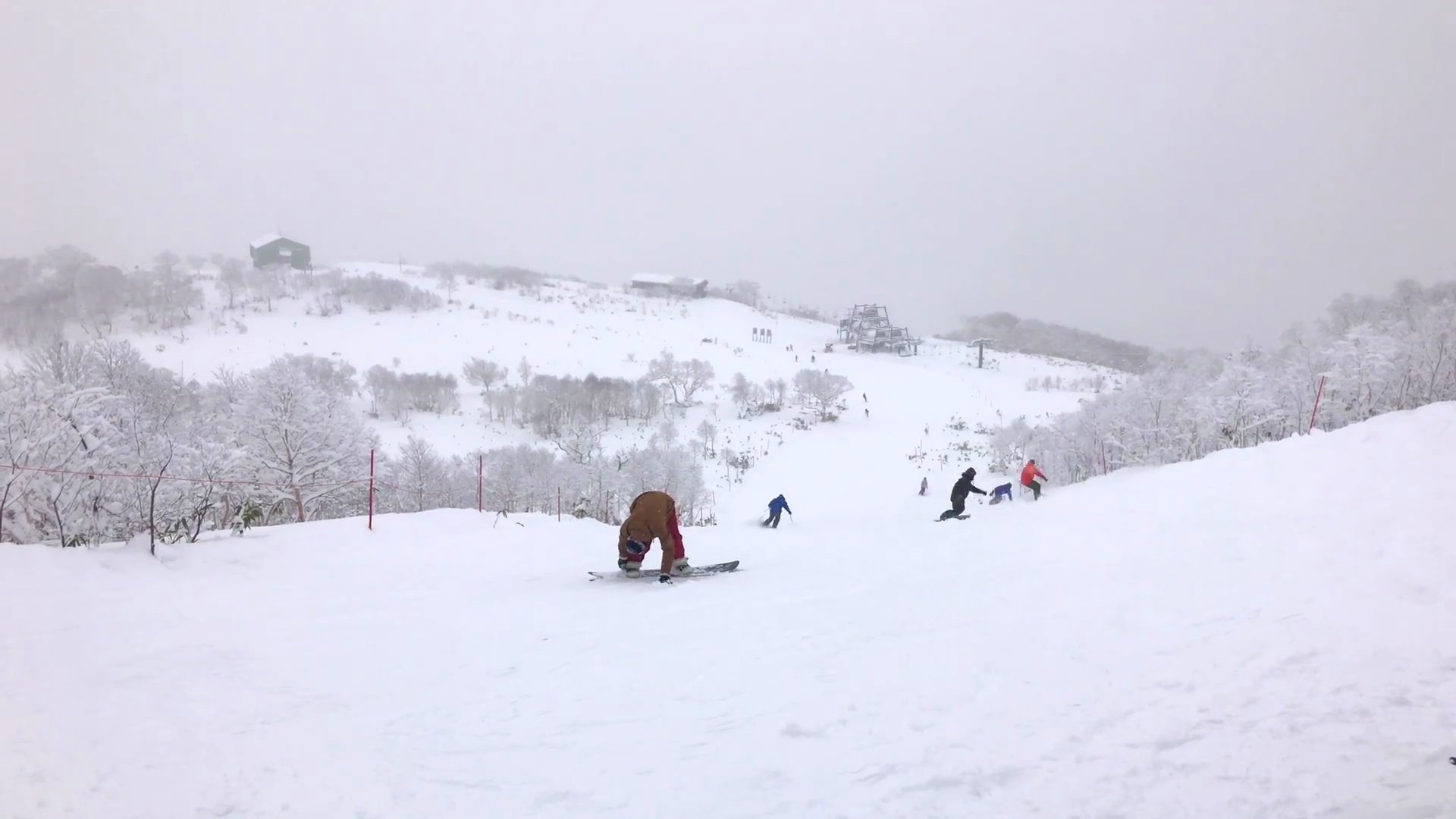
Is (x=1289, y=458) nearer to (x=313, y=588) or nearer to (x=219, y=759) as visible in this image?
(x=219, y=759)

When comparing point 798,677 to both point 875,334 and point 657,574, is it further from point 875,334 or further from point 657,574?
point 875,334

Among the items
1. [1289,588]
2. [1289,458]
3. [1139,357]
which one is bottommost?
[1289,588]

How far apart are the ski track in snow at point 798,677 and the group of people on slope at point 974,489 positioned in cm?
523

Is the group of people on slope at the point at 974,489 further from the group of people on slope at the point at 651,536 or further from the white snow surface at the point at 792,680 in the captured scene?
the group of people on slope at the point at 651,536

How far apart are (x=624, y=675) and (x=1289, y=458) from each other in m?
10.3

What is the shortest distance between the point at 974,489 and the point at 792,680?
1118 centimetres

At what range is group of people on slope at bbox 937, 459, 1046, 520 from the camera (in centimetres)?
1398

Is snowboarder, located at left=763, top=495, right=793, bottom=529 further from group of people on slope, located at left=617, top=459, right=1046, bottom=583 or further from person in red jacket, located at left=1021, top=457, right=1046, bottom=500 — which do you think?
group of people on slope, located at left=617, top=459, right=1046, bottom=583

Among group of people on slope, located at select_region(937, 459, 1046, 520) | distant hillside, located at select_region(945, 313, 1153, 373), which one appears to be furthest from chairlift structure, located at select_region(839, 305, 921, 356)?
group of people on slope, located at select_region(937, 459, 1046, 520)

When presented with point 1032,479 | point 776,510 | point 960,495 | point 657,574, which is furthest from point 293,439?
point 1032,479

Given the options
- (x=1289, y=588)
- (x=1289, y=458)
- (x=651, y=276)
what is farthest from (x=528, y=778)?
(x=651, y=276)

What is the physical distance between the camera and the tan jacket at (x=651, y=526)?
7.98 m

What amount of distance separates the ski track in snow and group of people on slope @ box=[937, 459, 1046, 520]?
5.23 metres

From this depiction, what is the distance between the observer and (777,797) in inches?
122
